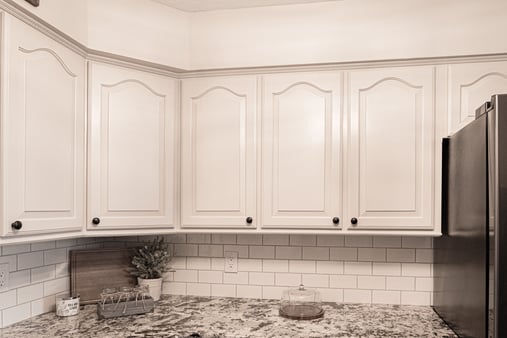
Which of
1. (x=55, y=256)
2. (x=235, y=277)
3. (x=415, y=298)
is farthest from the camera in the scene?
(x=235, y=277)

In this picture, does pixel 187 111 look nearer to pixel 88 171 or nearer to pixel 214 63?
pixel 214 63

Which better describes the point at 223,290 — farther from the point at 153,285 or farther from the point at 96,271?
the point at 96,271

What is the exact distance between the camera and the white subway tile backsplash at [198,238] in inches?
110

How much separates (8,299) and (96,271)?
0.53 meters

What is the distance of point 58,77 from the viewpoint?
2.06 metres

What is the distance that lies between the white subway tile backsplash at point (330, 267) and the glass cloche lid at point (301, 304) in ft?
0.46

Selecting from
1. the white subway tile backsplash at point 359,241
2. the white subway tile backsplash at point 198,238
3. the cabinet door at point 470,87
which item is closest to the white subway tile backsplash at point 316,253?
the white subway tile backsplash at point 359,241

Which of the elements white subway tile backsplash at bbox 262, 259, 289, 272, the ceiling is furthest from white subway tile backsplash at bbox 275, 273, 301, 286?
the ceiling

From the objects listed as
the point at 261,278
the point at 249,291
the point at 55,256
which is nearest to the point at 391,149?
the point at 261,278

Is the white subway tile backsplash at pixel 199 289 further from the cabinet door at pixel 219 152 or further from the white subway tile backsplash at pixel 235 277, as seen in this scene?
the cabinet door at pixel 219 152

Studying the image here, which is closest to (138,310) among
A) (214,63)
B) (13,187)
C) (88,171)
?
(88,171)

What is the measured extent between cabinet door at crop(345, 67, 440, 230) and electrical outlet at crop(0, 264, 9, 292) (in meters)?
1.62

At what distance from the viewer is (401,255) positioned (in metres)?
2.57

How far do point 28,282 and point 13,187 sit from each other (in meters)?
0.68
